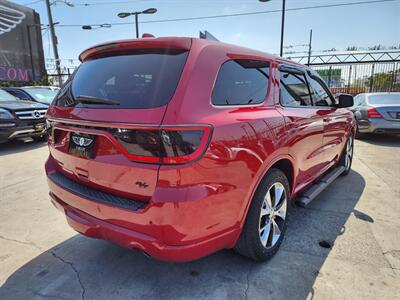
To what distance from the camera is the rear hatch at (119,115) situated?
1.70 meters

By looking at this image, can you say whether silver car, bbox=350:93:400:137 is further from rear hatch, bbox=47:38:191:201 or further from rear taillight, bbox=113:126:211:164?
rear taillight, bbox=113:126:211:164

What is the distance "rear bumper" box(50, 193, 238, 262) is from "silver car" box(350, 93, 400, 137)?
7418mm

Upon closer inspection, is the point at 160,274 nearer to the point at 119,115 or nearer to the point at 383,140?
the point at 119,115

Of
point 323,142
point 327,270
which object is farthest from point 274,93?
point 327,270

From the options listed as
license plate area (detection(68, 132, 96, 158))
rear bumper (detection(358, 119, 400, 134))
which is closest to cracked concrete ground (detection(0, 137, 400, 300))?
license plate area (detection(68, 132, 96, 158))

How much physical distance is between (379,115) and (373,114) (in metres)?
0.14

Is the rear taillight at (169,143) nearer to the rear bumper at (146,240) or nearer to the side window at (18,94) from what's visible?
the rear bumper at (146,240)

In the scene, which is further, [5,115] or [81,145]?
[5,115]

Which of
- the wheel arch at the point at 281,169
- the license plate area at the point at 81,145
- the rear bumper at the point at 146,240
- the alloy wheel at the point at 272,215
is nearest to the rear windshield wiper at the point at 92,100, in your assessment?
the license plate area at the point at 81,145

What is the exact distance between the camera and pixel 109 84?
82.0 inches

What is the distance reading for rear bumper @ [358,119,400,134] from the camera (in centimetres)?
755

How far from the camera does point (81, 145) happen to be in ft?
6.66

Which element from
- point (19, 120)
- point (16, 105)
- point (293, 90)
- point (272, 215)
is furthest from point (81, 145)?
point (16, 105)

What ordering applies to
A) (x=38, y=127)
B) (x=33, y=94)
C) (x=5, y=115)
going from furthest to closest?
(x=33, y=94) → (x=38, y=127) → (x=5, y=115)
